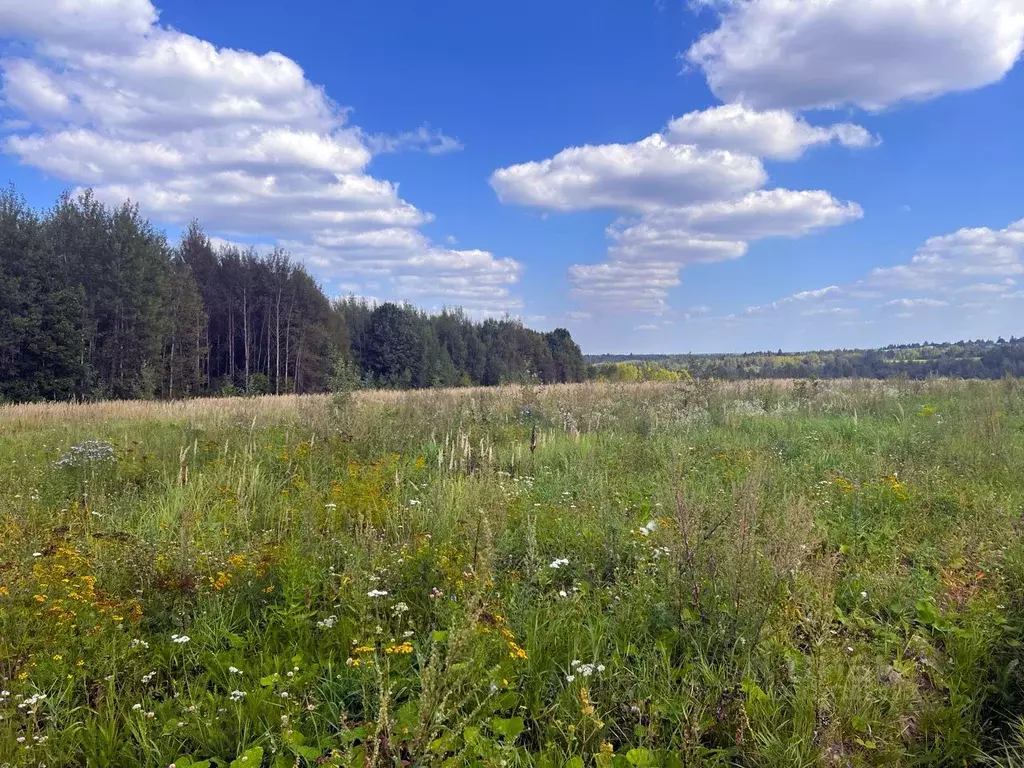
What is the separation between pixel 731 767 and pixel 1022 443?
25.7ft

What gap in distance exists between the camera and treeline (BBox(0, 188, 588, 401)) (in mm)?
24453

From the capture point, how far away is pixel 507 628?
2.69m

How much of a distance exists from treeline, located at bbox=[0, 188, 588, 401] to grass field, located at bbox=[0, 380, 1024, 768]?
5830 millimetres

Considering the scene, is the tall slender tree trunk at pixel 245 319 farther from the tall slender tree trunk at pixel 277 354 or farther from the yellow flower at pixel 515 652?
the yellow flower at pixel 515 652

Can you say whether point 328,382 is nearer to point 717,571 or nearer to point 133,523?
point 133,523

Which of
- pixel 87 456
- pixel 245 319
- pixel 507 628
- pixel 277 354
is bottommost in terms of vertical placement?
pixel 507 628

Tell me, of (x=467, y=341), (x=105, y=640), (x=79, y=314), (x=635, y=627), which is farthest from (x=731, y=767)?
(x=467, y=341)

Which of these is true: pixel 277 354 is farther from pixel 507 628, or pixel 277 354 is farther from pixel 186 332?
pixel 507 628

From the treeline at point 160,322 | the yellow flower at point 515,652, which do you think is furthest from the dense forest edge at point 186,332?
the yellow flower at point 515,652

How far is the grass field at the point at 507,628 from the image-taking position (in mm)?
2152

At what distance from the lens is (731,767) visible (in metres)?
2.14

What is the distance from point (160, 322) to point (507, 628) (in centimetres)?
3139

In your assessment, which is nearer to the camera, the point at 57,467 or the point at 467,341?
the point at 57,467

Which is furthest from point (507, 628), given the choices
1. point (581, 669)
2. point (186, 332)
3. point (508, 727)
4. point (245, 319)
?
point (245, 319)
